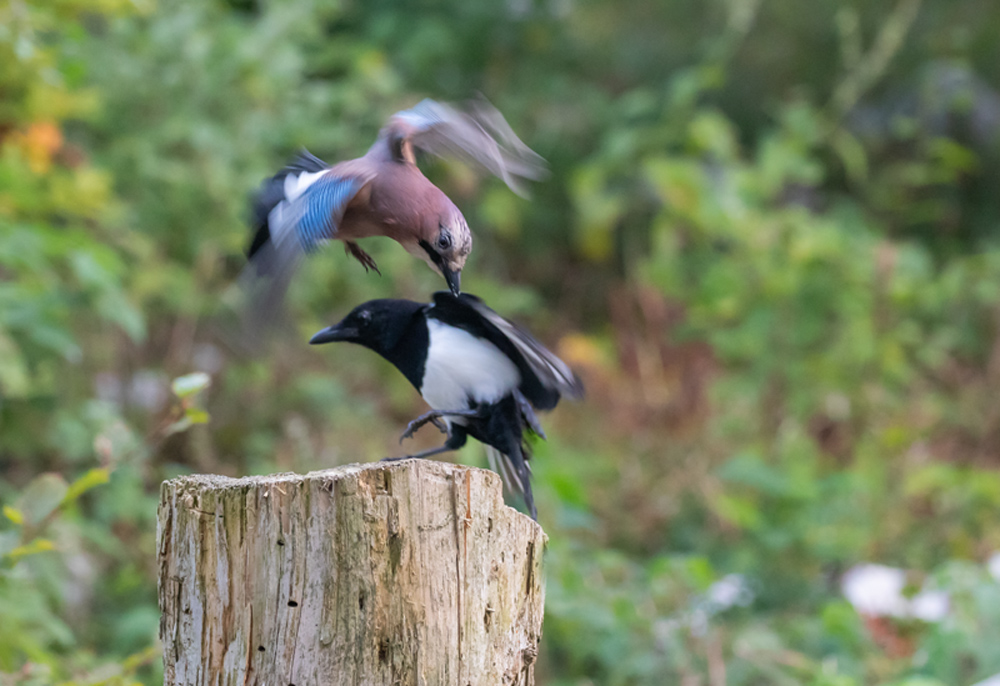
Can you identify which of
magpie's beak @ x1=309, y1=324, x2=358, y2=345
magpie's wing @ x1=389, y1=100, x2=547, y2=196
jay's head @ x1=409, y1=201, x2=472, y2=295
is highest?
magpie's wing @ x1=389, y1=100, x2=547, y2=196

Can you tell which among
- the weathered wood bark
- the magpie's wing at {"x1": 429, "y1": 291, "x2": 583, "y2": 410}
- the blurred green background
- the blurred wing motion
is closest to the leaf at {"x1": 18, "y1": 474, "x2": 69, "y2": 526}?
the blurred green background

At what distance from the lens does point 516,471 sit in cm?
205

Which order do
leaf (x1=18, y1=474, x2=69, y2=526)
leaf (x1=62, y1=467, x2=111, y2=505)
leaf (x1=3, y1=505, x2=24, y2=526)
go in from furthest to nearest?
leaf (x1=18, y1=474, x2=69, y2=526), leaf (x1=62, y1=467, x2=111, y2=505), leaf (x1=3, y1=505, x2=24, y2=526)

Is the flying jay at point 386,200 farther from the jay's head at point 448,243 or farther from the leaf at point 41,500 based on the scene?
the leaf at point 41,500

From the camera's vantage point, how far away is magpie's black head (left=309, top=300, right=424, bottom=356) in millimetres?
2027

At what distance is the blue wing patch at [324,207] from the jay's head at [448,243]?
5.2 inches

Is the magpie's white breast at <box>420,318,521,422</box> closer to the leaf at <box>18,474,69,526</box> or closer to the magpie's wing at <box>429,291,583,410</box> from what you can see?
the magpie's wing at <box>429,291,583,410</box>

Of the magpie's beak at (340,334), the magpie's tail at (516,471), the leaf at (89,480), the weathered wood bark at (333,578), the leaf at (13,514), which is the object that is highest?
the magpie's beak at (340,334)

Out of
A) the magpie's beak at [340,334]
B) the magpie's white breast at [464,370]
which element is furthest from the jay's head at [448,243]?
the magpie's beak at [340,334]

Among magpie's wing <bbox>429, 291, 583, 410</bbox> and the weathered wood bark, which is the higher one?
magpie's wing <bbox>429, 291, 583, 410</bbox>

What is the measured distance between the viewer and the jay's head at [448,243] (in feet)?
5.34

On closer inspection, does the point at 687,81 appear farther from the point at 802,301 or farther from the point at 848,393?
the point at 848,393

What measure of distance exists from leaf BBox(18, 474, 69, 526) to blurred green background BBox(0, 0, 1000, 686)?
0.81 ft

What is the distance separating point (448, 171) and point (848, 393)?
2.20 metres
